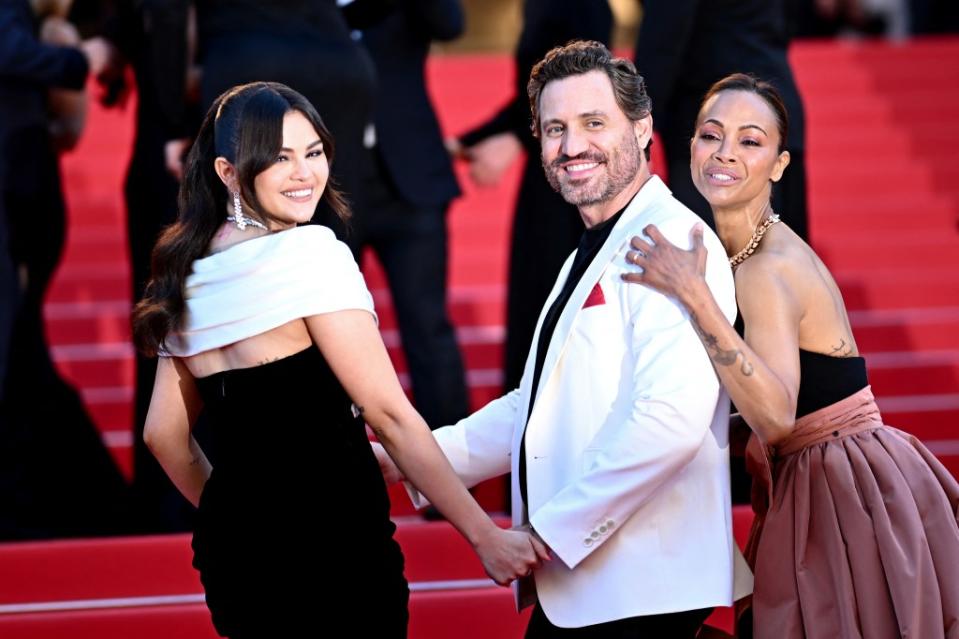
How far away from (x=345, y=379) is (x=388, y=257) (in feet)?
6.37

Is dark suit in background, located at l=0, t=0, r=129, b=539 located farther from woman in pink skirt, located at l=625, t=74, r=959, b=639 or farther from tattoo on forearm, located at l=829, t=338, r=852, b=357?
tattoo on forearm, located at l=829, t=338, r=852, b=357

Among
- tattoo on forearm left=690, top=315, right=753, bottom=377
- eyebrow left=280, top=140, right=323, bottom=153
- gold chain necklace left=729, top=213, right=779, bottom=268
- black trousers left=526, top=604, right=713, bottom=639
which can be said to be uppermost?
eyebrow left=280, top=140, right=323, bottom=153

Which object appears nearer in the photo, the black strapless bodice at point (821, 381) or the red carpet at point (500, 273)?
the black strapless bodice at point (821, 381)

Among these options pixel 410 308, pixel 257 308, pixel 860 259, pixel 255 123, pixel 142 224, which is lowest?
pixel 860 259

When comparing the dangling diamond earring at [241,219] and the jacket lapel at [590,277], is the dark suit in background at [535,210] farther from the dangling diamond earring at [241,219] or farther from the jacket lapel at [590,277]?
the dangling diamond earring at [241,219]

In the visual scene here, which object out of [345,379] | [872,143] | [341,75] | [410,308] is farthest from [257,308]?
[872,143]

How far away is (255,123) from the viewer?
2752 mm

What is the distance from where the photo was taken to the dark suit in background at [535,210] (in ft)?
16.0

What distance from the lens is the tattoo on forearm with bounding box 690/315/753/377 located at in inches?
107

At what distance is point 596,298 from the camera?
2826 millimetres

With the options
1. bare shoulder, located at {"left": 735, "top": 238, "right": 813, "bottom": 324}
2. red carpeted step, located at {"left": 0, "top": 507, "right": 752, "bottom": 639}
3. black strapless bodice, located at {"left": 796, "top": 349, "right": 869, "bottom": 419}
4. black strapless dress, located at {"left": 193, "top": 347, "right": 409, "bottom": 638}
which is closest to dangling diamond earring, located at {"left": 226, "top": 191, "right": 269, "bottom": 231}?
black strapless dress, located at {"left": 193, "top": 347, "right": 409, "bottom": 638}

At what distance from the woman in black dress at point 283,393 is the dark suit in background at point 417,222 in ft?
5.74

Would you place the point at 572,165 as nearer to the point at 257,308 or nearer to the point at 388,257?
the point at 257,308

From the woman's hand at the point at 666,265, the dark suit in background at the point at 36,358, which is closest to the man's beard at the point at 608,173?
the woman's hand at the point at 666,265
